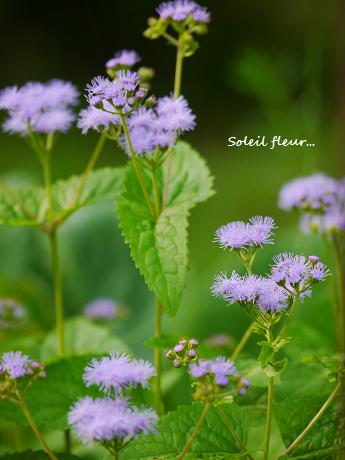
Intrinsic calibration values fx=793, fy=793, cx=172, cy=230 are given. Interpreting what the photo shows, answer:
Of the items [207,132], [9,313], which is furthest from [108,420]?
[207,132]

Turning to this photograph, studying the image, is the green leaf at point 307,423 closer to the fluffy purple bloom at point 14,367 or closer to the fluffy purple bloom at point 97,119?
the fluffy purple bloom at point 14,367

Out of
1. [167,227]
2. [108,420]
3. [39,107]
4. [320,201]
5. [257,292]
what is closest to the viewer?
[108,420]

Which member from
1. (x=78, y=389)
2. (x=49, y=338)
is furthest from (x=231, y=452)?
(x=49, y=338)

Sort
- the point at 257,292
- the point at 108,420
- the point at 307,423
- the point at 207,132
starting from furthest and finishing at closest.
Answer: the point at 207,132 → the point at 307,423 → the point at 257,292 → the point at 108,420

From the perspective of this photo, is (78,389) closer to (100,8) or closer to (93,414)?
(93,414)

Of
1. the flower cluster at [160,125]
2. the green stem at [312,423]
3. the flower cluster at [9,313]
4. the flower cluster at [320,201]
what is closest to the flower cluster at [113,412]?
the green stem at [312,423]

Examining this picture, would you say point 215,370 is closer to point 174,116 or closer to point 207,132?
point 174,116

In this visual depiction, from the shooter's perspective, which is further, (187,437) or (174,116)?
(174,116)
